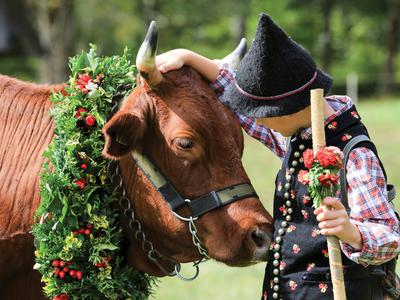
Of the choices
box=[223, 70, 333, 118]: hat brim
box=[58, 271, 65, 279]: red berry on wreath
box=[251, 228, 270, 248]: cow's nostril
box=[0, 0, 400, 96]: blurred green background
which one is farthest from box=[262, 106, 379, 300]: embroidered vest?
box=[0, 0, 400, 96]: blurred green background

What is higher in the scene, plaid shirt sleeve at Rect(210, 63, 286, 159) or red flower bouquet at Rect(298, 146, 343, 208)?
plaid shirt sleeve at Rect(210, 63, 286, 159)

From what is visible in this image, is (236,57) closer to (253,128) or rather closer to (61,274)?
(253,128)

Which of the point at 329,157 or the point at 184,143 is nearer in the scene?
the point at 329,157

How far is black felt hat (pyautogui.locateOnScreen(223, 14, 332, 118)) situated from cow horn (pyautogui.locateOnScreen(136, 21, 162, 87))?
0.48 m

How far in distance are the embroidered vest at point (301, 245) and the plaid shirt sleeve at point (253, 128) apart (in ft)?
1.17

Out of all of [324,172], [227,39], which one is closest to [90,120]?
[324,172]

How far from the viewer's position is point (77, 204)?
3.88 m

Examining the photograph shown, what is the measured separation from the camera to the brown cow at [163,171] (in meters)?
3.75

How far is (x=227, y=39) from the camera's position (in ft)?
179

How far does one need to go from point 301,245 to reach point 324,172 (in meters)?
0.64

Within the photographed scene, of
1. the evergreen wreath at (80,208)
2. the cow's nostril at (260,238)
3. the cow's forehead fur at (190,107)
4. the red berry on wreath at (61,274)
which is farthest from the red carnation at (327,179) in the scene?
the red berry on wreath at (61,274)

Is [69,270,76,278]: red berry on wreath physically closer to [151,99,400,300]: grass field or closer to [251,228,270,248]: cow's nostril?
[151,99,400,300]: grass field

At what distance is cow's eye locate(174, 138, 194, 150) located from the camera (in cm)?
378

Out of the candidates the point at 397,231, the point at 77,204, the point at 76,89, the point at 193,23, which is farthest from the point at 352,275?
the point at 193,23
